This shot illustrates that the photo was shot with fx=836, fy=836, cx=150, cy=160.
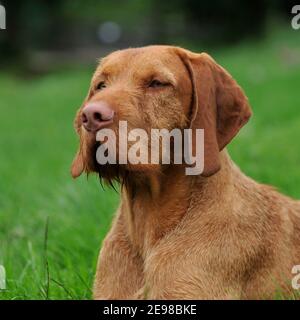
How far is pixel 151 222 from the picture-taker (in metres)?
4.34

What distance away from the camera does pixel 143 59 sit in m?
4.28

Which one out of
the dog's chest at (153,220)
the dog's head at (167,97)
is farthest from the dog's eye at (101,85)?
the dog's chest at (153,220)

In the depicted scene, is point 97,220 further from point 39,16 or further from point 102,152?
point 39,16

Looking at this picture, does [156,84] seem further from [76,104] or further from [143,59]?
[76,104]

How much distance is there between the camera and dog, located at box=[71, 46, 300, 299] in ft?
13.7

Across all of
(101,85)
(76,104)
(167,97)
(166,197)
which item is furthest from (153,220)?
(76,104)

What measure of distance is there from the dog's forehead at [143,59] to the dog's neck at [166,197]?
55cm

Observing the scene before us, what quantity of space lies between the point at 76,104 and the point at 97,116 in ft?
56.7

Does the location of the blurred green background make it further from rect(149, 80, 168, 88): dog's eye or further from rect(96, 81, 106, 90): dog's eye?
rect(149, 80, 168, 88): dog's eye

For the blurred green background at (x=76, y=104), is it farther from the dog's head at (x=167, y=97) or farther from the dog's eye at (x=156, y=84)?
the dog's eye at (x=156, y=84)

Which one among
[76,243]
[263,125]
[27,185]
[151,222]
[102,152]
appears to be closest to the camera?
[102,152]

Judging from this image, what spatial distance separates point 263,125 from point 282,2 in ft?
91.6
